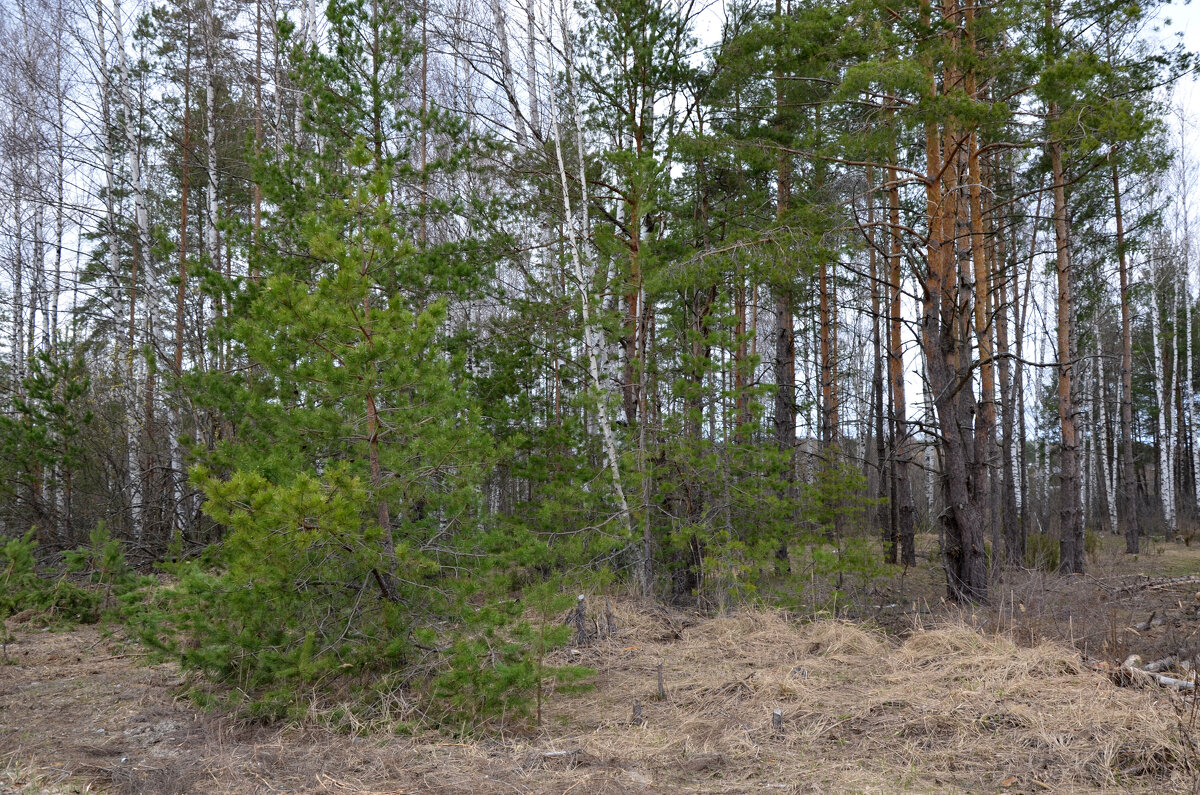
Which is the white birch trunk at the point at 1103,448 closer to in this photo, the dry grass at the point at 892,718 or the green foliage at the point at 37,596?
the dry grass at the point at 892,718

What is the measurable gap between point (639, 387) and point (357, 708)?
4.99 metres

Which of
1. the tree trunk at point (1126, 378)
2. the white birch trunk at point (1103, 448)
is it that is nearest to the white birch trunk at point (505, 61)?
the tree trunk at point (1126, 378)

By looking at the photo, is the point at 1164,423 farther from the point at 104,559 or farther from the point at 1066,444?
the point at 104,559

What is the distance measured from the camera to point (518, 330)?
339 inches

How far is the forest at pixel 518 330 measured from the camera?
182 inches

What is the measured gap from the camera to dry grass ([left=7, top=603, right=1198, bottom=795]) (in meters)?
3.53

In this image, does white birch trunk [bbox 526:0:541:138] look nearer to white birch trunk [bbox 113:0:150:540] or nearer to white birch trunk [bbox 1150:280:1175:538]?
white birch trunk [bbox 113:0:150:540]

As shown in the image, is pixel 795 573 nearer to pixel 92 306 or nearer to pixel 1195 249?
pixel 92 306

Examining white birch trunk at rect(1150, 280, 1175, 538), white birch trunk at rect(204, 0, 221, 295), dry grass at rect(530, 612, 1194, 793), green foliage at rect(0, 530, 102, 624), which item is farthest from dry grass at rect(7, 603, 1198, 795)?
white birch trunk at rect(1150, 280, 1175, 538)

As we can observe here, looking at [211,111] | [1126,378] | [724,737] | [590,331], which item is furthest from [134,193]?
[1126,378]

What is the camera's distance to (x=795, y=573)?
780cm

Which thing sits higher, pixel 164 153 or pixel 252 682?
pixel 164 153

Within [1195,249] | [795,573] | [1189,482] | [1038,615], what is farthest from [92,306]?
[1189,482]

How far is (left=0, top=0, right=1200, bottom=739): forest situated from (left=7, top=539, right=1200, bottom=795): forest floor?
18.2 inches
